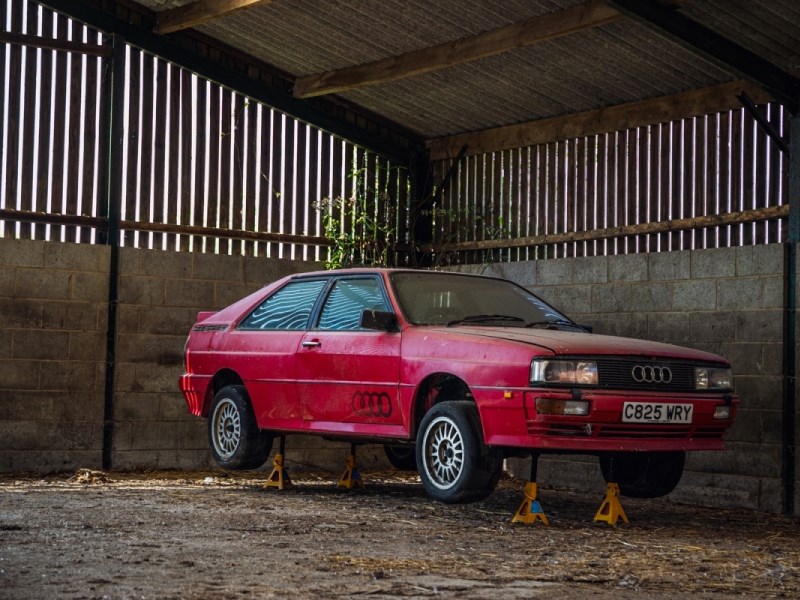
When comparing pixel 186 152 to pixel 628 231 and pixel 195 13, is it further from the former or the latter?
pixel 628 231

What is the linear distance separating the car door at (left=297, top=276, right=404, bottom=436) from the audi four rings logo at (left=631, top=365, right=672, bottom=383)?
64.9 inches

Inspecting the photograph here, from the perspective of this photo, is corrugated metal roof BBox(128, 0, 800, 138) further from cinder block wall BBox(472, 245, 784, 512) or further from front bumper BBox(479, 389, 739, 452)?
front bumper BBox(479, 389, 739, 452)

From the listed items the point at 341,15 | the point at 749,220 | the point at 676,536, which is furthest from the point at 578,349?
the point at 341,15

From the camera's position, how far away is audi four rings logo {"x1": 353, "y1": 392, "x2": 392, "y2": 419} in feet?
27.7

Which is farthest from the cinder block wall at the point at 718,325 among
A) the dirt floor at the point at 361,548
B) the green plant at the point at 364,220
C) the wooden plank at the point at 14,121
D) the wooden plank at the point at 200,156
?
the wooden plank at the point at 14,121

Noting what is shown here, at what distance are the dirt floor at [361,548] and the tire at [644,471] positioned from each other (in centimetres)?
23

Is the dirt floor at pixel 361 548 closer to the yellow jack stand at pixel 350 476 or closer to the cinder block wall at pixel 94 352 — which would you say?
the yellow jack stand at pixel 350 476

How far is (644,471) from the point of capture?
862cm

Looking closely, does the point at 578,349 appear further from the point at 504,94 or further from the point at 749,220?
the point at 504,94

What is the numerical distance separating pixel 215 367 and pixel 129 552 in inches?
159

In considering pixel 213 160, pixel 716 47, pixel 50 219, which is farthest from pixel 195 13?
pixel 716 47

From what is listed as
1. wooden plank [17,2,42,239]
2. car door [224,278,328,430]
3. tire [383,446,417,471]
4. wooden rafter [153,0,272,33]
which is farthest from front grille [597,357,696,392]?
wooden plank [17,2,42,239]

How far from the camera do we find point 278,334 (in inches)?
371

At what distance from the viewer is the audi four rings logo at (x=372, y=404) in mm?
8430
